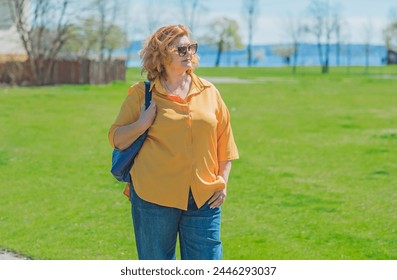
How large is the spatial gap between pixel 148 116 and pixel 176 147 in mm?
228

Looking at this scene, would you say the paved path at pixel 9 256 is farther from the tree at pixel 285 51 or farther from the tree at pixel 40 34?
the tree at pixel 285 51

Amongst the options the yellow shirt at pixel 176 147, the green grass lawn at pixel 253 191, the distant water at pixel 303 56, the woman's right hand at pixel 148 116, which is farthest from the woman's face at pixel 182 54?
the distant water at pixel 303 56

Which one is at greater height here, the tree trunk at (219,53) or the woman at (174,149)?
the woman at (174,149)

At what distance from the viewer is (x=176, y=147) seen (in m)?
4.53

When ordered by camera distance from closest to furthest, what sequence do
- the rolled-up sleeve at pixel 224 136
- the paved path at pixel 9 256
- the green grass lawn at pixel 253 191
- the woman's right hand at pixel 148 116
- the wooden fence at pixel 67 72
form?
the woman's right hand at pixel 148 116 → the rolled-up sleeve at pixel 224 136 → the paved path at pixel 9 256 → the green grass lawn at pixel 253 191 → the wooden fence at pixel 67 72

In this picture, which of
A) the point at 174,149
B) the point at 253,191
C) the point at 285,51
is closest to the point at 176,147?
the point at 174,149

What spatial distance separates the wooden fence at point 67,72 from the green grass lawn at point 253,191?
62.8 feet

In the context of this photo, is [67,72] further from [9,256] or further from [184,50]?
[184,50]

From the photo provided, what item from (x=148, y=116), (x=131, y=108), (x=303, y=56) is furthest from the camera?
(x=303, y=56)

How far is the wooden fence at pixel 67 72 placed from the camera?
40.9 metres

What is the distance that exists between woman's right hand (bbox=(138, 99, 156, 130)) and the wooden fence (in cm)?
3713

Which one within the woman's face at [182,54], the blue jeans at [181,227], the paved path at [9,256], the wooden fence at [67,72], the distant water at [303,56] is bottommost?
the distant water at [303,56]

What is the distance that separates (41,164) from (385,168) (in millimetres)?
5561

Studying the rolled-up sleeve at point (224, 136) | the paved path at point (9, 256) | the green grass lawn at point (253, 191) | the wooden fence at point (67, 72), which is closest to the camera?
the rolled-up sleeve at point (224, 136)
